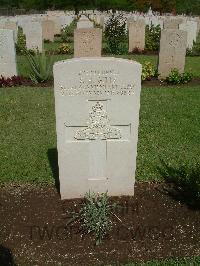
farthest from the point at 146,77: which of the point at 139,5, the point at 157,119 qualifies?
the point at 139,5

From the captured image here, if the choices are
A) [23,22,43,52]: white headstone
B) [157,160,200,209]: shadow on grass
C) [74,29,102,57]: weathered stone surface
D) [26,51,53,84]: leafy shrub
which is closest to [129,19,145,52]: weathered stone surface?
[23,22,43,52]: white headstone

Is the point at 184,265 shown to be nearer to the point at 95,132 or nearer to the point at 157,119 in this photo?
the point at 95,132

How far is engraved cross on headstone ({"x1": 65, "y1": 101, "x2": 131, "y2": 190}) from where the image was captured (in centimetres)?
450

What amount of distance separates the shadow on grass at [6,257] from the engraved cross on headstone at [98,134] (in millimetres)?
1346

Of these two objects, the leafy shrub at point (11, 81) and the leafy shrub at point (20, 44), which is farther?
the leafy shrub at point (20, 44)

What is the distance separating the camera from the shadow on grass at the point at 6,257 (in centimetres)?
397

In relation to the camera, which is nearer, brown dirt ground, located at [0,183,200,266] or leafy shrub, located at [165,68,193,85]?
brown dirt ground, located at [0,183,200,266]

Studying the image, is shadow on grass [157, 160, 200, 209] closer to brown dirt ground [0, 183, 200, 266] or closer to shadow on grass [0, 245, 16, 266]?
brown dirt ground [0, 183, 200, 266]

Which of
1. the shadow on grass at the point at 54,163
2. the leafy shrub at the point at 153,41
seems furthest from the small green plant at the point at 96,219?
the leafy shrub at the point at 153,41

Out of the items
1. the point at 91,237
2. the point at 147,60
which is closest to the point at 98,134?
the point at 91,237

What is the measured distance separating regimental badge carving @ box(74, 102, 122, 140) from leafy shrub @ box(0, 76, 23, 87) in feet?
23.5

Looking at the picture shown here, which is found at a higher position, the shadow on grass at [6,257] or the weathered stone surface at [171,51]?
the weathered stone surface at [171,51]

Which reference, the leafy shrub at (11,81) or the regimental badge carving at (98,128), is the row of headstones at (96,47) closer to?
the leafy shrub at (11,81)

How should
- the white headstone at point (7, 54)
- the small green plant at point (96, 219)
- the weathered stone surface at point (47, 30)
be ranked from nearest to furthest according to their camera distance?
the small green plant at point (96, 219), the white headstone at point (7, 54), the weathered stone surface at point (47, 30)
